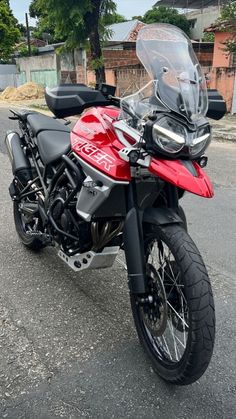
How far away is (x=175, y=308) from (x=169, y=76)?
118cm

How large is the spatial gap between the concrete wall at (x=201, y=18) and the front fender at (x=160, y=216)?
4417 centimetres

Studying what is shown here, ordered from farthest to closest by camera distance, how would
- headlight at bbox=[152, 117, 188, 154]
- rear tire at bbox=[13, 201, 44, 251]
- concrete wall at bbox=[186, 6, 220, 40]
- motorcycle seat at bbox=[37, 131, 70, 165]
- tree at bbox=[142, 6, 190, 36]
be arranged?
concrete wall at bbox=[186, 6, 220, 40] < tree at bbox=[142, 6, 190, 36] < rear tire at bbox=[13, 201, 44, 251] < motorcycle seat at bbox=[37, 131, 70, 165] < headlight at bbox=[152, 117, 188, 154]

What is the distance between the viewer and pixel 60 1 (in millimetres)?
16312

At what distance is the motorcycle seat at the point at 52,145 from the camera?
119 inches

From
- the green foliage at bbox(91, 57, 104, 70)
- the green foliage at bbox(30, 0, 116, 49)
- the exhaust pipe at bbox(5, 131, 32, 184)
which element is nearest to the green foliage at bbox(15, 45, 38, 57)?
the green foliage at bbox(30, 0, 116, 49)

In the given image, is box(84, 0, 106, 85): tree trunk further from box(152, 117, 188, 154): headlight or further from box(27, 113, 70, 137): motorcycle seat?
box(152, 117, 188, 154): headlight

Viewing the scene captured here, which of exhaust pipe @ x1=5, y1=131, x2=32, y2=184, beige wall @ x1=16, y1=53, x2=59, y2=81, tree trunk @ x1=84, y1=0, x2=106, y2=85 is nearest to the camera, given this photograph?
exhaust pipe @ x1=5, y1=131, x2=32, y2=184

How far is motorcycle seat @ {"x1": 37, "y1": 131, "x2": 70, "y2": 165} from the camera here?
303 centimetres

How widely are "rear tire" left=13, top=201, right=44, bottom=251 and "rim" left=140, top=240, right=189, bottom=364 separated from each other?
157 centimetres

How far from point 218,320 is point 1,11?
146 ft

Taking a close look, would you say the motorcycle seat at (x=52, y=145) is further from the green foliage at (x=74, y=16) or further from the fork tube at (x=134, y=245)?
the green foliage at (x=74, y=16)

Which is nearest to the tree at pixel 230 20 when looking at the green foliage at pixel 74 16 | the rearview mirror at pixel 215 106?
the green foliage at pixel 74 16

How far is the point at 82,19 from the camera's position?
16578 millimetres

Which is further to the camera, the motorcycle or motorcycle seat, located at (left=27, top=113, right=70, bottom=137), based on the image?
motorcycle seat, located at (left=27, top=113, right=70, bottom=137)
